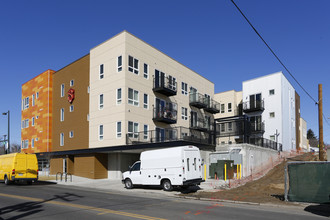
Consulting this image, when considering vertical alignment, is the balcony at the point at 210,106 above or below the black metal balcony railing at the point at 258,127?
above

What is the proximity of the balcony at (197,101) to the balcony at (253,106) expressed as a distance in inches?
285

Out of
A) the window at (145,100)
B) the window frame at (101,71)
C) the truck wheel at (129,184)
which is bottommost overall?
the truck wheel at (129,184)

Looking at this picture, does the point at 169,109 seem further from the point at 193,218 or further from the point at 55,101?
the point at 193,218

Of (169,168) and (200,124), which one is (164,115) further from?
(169,168)

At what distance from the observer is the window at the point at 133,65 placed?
93.3 ft

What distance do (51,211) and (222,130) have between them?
116ft

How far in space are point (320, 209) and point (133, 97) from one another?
1997cm

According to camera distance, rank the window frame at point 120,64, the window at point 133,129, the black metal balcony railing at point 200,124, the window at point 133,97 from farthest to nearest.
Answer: the black metal balcony railing at point 200,124 → the window frame at point 120,64 → the window at point 133,97 → the window at point 133,129

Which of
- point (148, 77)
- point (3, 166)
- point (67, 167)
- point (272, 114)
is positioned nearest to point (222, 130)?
point (272, 114)

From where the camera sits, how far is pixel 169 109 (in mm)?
32719

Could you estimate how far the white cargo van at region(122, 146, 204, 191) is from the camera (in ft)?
58.0

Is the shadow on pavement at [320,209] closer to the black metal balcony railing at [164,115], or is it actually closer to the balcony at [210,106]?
the black metal balcony railing at [164,115]

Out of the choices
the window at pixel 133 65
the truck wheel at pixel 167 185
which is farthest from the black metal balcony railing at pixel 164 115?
the truck wheel at pixel 167 185

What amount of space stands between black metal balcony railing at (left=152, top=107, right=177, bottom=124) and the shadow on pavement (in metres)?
19.8
